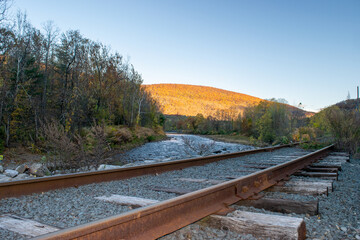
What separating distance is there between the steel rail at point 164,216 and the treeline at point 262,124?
20.7 m

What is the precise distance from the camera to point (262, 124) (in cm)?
2798

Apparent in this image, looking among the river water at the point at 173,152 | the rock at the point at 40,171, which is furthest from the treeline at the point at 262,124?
the rock at the point at 40,171

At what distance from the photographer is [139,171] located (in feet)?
19.1

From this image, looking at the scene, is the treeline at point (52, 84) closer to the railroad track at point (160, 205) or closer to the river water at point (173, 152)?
the river water at point (173, 152)

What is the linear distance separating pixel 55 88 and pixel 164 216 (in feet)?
72.1

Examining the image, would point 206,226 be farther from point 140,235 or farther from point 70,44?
point 70,44

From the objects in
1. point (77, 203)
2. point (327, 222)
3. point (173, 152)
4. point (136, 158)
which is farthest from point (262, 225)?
point (173, 152)

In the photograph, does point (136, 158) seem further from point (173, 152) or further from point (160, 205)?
point (160, 205)

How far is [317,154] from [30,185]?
30.2 ft

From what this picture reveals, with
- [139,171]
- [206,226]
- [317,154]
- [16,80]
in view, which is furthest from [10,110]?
[206,226]

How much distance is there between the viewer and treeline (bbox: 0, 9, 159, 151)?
1706 cm

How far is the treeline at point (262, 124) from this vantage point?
27047 mm

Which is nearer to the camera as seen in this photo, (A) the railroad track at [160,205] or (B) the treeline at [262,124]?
(A) the railroad track at [160,205]

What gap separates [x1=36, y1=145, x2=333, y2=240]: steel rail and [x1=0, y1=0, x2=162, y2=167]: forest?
226 inches
